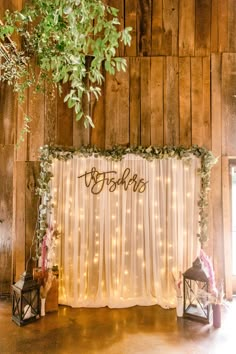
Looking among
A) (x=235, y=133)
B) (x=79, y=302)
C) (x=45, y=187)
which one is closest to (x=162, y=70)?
(x=235, y=133)

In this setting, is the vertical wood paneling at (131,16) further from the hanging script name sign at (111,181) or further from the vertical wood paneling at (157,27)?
the hanging script name sign at (111,181)

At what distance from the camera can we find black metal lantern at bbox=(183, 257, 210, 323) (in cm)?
370

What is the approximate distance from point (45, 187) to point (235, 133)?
2.69 metres

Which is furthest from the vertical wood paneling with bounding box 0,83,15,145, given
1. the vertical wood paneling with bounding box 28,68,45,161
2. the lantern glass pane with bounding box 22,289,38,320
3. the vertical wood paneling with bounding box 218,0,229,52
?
the vertical wood paneling with bounding box 218,0,229,52

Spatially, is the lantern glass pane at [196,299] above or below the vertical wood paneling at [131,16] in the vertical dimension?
below

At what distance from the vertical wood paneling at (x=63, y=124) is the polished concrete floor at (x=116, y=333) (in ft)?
7.22

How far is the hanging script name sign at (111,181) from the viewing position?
4.29m

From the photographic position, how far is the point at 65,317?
3820 mm

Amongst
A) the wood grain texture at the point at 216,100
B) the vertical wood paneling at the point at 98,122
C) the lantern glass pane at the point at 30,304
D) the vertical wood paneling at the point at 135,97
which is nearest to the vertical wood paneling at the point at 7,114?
the vertical wood paneling at the point at 98,122

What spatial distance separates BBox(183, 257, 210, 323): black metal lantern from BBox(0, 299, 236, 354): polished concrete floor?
0.32 feet

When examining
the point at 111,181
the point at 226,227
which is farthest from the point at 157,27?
the point at 226,227

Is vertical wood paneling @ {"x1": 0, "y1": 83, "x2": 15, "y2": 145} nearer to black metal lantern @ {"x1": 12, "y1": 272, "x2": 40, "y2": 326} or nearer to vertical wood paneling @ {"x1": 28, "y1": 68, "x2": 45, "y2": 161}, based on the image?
vertical wood paneling @ {"x1": 28, "y1": 68, "x2": 45, "y2": 161}

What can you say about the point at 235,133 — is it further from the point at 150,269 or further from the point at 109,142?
the point at 150,269

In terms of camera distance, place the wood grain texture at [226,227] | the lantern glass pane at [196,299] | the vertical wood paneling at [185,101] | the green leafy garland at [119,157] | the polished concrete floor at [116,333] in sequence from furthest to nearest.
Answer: the vertical wood paneling at [185,101] < the wood grain texture at [226,227] < the green leafy garland at [119,157] < the lantern glass pane at [196,299] < the polished concrete floor at [116,333]
